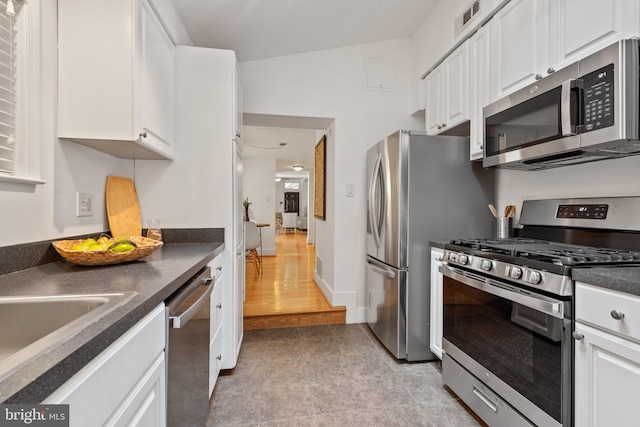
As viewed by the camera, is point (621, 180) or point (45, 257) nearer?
point (45, 257)

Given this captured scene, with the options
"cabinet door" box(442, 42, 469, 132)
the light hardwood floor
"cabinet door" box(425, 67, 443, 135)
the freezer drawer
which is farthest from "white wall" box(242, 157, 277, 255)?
"cabinet door" box(442, 42, 469, 132)

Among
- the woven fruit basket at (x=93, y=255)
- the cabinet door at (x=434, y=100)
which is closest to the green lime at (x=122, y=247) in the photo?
the woven fruit basket at (x=93, y=255)

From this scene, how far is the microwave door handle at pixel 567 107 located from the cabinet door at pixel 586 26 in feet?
0.63

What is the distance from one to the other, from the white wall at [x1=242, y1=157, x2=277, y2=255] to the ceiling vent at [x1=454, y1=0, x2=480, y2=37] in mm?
4870

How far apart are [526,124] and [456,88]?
2.80 feet

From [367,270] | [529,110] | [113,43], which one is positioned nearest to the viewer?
[113,43]

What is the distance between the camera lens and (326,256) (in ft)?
11.1

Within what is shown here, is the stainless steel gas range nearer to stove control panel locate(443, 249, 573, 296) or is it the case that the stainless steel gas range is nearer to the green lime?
stove control panel locate(443, 249, 573, 296)

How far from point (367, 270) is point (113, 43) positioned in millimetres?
2438

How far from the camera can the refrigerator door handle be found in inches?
99.7

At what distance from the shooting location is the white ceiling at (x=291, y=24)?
7.13ft

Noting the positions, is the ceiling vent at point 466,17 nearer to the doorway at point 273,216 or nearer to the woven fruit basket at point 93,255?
the doorway at point 273,216

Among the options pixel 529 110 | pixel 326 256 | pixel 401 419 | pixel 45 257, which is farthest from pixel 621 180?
pixel 45 257

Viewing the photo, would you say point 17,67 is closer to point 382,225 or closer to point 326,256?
point 382,225
